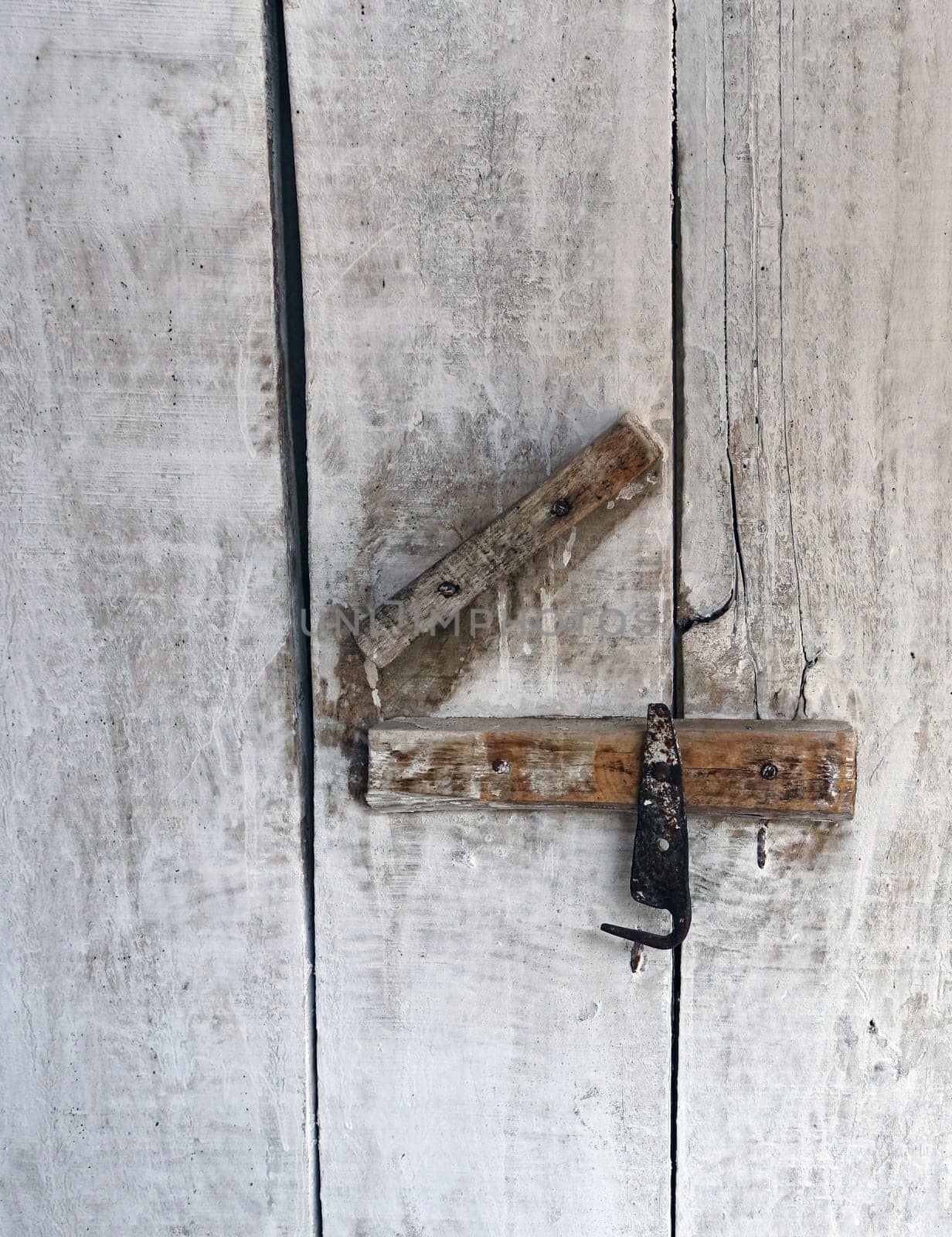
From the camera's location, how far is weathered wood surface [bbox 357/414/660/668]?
717 millimetres

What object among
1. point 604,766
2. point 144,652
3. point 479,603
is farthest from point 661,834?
point 144,652

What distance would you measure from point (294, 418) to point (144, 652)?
0.28m

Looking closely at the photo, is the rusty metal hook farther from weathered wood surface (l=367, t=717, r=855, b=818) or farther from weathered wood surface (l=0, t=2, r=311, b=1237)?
weathered wood surface (l=0, t=2, r=311, b=1237)

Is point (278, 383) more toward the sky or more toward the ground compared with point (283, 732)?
more toward the sky

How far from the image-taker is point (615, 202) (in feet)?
2.41

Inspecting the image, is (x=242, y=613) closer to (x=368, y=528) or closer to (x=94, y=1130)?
(x=368, y=528)

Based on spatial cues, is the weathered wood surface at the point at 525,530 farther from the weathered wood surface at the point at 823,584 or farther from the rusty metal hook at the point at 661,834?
the rusty metal hook at the point at 661,834

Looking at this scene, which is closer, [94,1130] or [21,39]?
[21,39]

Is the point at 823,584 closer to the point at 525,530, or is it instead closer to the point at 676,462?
the point at 676,462

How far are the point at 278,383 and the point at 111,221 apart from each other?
22cm

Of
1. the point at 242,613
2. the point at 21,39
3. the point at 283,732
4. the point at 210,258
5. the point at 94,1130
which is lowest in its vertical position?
the point at 94,1130

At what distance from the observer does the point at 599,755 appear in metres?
0.74

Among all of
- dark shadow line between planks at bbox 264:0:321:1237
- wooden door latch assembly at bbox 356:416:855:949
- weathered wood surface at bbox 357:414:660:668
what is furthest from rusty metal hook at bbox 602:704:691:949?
dark shadow line between planks at bbox 264:0:321:1237

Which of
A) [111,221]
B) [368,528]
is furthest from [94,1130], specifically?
[111,221]
